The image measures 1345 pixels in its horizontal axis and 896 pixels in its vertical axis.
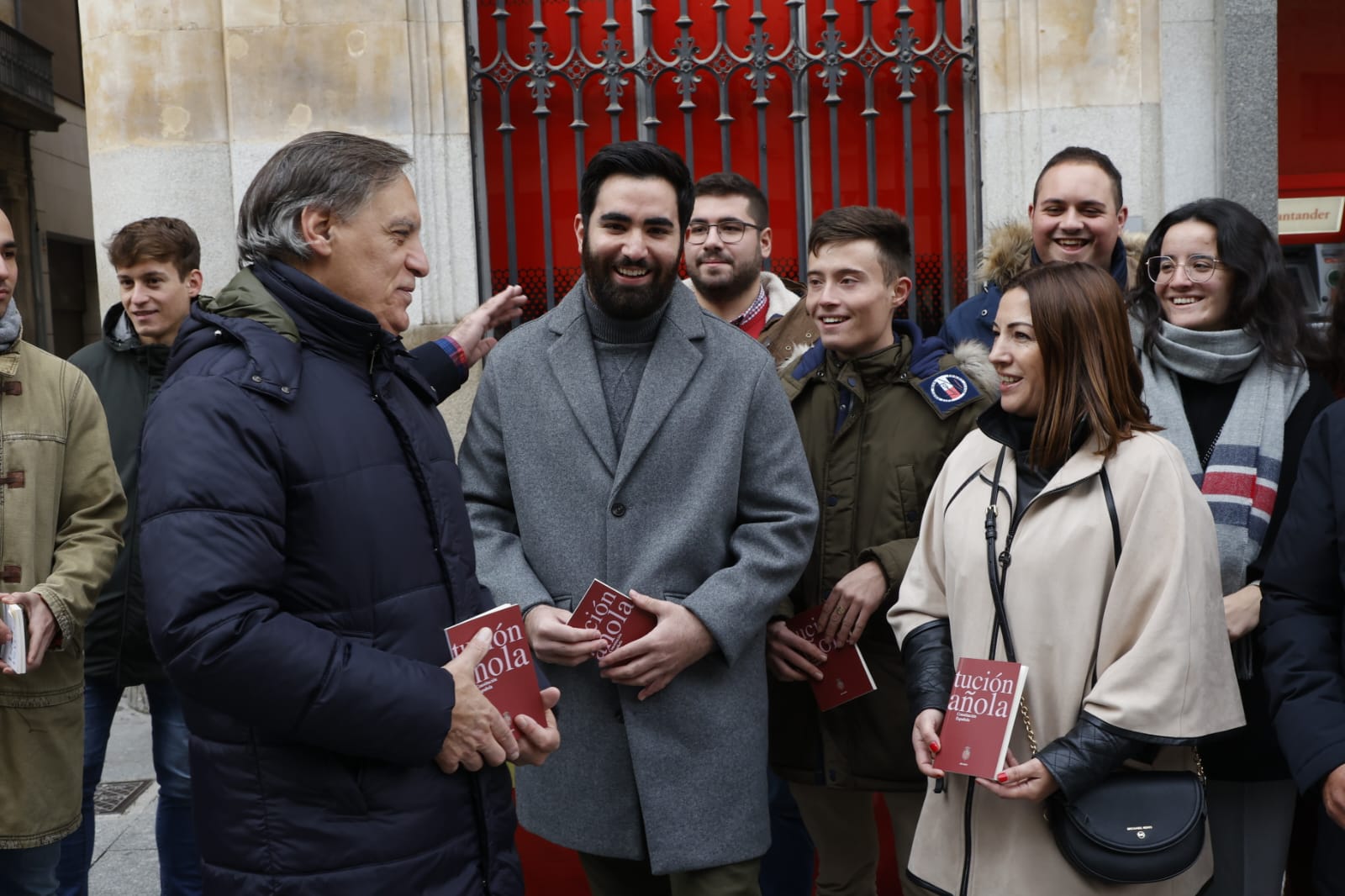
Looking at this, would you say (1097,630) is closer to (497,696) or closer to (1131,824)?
(1131,824)

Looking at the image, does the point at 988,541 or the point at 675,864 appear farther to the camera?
the point at 675,864

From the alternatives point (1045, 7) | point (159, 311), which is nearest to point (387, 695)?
point (159, 311)

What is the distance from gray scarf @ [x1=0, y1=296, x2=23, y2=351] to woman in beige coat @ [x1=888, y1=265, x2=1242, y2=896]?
7.94 ft

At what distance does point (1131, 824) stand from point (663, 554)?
1093 mm

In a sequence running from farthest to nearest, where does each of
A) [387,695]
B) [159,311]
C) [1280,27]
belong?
[1280,27] → [159,311] → [387,695]

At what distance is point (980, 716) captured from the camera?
244 centimetres

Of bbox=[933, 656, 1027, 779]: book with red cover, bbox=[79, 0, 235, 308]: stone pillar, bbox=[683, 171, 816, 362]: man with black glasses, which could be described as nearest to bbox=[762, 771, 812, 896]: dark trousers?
bbox=[933, 656, 1027, 779]: book with red cover

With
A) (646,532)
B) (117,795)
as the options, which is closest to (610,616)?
(646,532)

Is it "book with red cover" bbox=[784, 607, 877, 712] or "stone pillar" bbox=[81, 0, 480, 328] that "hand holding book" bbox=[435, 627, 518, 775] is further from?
"stone pillar" bbox=[81, 0, 480, 328]

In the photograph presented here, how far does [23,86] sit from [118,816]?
18225 mm

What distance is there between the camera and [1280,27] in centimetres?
600

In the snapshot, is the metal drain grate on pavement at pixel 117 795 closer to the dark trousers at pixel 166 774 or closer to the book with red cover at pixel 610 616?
the dark trousers at pixel 166 774

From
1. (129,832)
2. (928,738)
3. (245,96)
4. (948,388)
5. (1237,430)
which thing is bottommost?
(129,832)

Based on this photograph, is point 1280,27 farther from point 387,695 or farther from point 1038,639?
point 387,695
